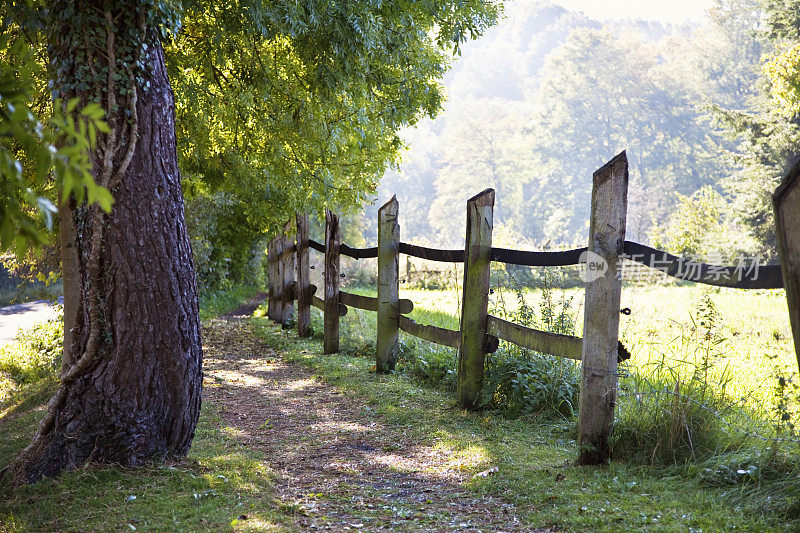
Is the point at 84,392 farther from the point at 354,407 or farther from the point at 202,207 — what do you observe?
the point at 202,207

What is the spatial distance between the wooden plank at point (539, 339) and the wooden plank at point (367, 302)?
1587mm

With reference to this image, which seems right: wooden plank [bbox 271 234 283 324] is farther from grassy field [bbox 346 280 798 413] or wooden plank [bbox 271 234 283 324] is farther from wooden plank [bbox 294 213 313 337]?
grassy field [bbox 346 280 798 413]

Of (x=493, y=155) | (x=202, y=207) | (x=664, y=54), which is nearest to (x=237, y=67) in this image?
(x=202, y=207)

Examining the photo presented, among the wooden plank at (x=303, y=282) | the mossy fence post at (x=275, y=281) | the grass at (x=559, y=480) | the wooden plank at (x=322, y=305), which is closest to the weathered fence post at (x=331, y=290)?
the wooden plank at (x=322, y=305)

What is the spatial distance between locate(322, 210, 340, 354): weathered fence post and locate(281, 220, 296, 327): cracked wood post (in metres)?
2.40

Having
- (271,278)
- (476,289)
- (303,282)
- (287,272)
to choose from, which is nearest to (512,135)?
(271,278)

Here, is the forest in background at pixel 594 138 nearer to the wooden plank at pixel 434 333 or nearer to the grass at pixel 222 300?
the grass at pixel 222 300

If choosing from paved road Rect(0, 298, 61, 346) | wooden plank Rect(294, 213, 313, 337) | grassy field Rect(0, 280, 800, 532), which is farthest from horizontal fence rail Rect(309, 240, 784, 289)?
paved road Rect(0, 298, 61, 346)

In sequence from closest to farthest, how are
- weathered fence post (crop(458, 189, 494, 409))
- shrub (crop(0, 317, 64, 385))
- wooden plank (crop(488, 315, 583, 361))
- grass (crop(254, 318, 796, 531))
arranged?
grass (crop(254, 318, 796, 531)) < wooden plank (crop(488, 315, 583, 361)) < weathered fence post (crop(458, 189, 494, 409)) < shrub (crop(0, 317, 64, 385))

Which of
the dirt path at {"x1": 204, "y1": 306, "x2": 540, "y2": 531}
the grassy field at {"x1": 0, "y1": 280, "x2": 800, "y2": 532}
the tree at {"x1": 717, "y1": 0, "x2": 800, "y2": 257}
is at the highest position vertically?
the tree at {"x1": 717, "y1": 0, "x2": 800, "y2": 257}

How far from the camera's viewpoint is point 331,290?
8000 millimetres

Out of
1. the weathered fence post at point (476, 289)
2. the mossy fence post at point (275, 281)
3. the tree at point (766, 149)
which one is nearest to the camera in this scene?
the weathered fence post at point (476, 289)

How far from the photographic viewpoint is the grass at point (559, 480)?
2807 mm

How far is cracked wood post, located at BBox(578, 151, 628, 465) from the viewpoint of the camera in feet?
11.8
